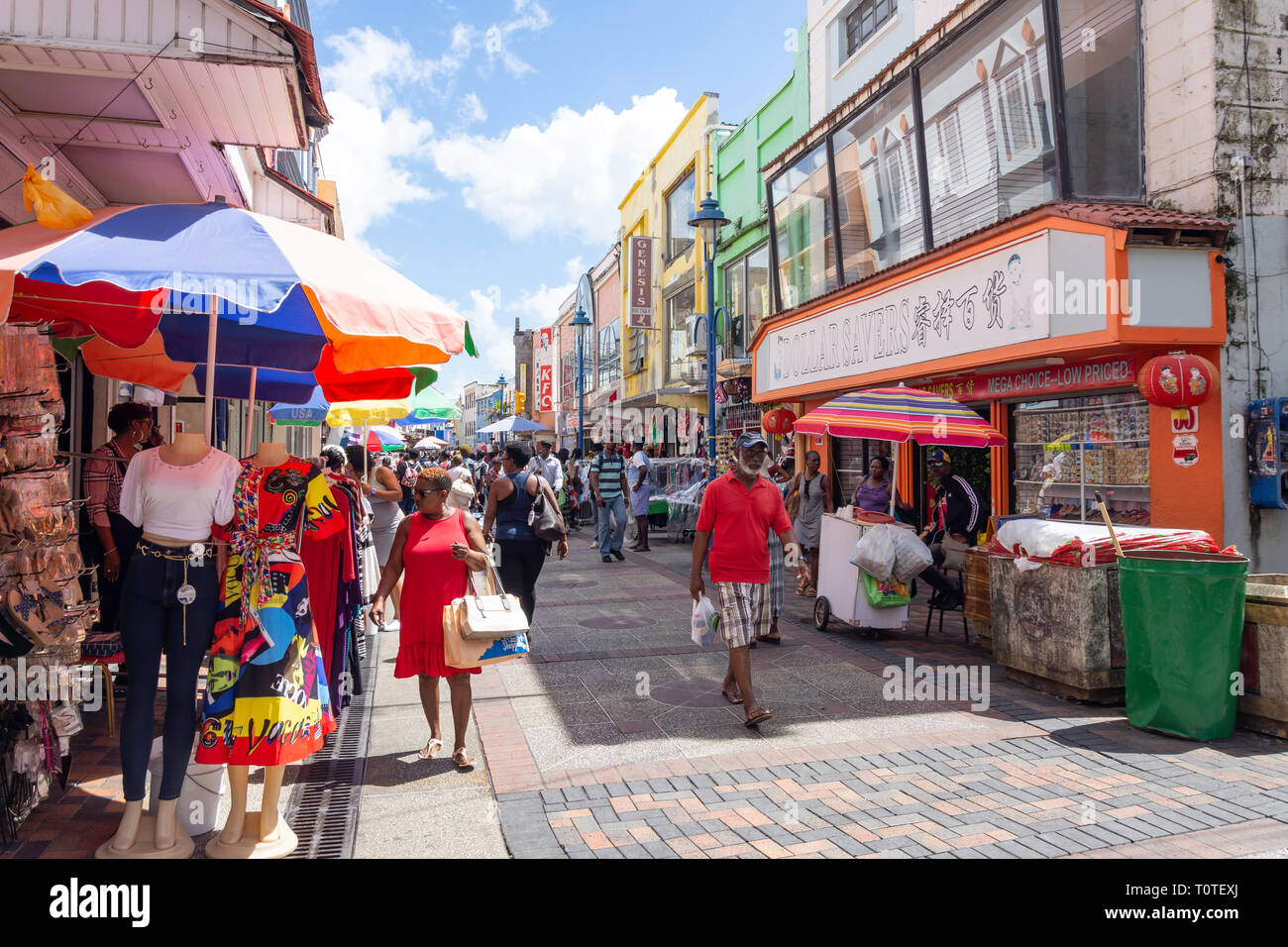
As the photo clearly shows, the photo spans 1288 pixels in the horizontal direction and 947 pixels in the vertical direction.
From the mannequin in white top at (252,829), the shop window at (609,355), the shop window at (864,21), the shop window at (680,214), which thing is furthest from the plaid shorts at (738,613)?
the shop window at (609,355)

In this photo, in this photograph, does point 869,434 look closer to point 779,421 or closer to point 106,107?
point 106,107

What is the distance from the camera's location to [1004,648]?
22.3ft

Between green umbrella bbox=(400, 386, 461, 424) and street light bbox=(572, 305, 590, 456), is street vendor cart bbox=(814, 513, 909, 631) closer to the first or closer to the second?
green umbrella bbox=(400, 386, 461, 424)

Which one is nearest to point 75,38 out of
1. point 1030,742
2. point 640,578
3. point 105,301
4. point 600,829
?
point 105,301

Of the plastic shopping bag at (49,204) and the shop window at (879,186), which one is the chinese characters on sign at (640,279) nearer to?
the shop window at (879,186)

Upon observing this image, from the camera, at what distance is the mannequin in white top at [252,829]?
12.3 ft

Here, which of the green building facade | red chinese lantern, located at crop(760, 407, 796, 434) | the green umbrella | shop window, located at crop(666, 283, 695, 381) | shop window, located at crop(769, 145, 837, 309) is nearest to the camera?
the green umbrella

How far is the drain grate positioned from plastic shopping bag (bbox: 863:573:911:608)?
451 centimetres

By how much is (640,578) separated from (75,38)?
9.21 m

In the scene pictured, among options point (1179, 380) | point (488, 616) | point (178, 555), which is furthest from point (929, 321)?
point (178, 555)

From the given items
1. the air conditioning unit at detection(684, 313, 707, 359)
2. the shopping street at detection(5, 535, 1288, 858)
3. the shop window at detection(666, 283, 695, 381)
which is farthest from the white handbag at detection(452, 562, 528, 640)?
the shop window at detection(666, 283, 695, 381)

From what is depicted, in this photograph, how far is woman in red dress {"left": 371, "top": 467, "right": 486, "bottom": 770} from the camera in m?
4.96

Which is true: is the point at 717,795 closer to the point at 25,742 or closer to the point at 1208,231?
the point at 25,742

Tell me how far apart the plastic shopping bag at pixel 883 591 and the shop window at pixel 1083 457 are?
1.67 m
